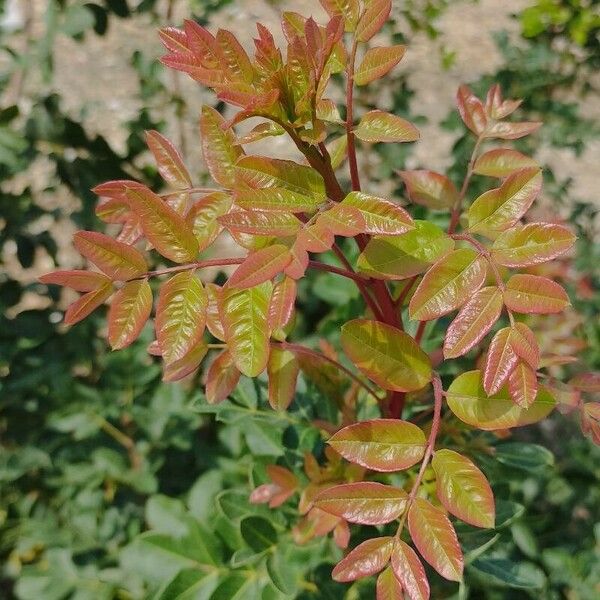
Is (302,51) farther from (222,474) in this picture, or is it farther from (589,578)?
(589,578)

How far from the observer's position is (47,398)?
185cm

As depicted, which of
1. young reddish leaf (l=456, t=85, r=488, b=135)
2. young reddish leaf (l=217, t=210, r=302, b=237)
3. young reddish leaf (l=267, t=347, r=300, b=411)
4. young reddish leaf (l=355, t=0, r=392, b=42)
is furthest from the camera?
young reddish leaf (l=456, t=85, r=488, b=135)

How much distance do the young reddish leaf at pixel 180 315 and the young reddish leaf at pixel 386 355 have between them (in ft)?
0.54

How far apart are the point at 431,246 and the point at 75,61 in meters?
3.71

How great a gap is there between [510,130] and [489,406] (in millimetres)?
371

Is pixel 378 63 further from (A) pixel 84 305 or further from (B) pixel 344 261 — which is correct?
(A) pixel 84 305

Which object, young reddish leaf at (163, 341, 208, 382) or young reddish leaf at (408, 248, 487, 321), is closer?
young reddish leaf at (408, 248, 487, 321)

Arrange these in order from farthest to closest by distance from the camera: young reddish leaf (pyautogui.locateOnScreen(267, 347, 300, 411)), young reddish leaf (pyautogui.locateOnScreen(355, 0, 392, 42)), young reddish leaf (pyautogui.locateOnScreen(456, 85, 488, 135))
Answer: young reddish leaf (pyautogui.locateOnScreen(456, 85, 488, 135)) < young reddish leaf (pyautogui.locateOnScreen(267, 347, 300, 411)) < young reddish leaf (pyautogui.locateOnScreen(355, 0, 392, 42))

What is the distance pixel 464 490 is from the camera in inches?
31.1

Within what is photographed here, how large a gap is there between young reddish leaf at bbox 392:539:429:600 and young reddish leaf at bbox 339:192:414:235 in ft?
1.02

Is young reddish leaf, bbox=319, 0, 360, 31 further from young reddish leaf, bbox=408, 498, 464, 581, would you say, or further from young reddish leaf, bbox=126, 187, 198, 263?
young reddish leaf, bbox=408, 498, 464, 581

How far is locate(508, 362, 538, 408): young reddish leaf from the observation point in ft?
2.45

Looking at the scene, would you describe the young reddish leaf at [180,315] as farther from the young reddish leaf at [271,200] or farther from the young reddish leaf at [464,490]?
the young reddish leaf at [464,490]

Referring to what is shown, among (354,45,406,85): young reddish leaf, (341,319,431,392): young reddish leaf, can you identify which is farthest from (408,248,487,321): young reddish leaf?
(354,45,406,85): young reddish leaf
